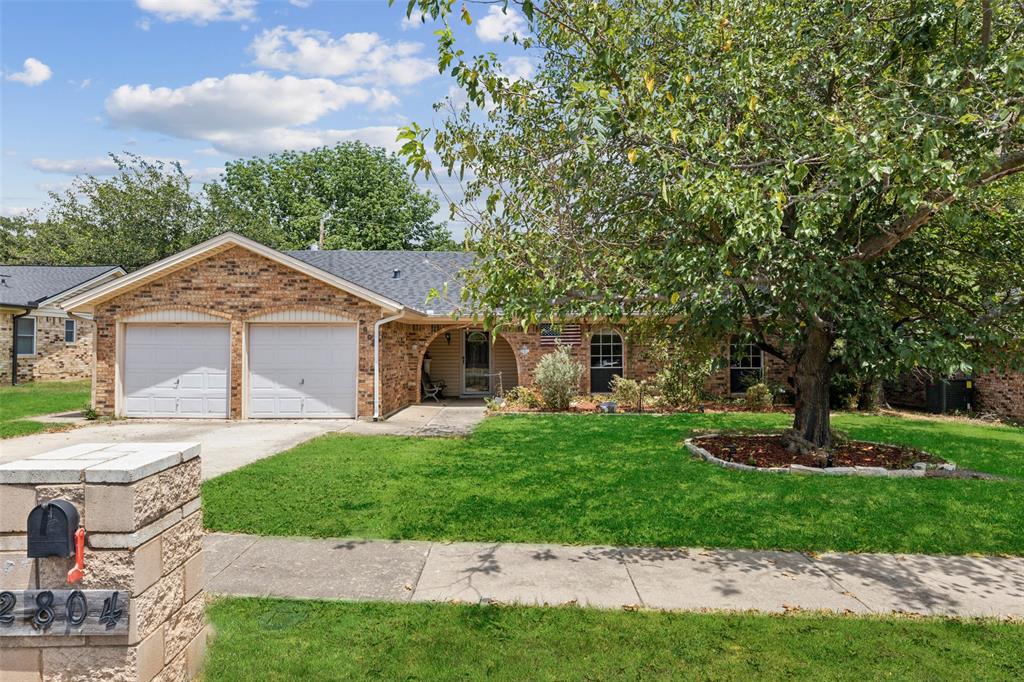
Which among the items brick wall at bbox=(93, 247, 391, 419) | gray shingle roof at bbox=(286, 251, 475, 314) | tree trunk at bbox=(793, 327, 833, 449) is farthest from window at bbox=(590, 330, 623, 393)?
tree trunk at bbox=(793, 327, 833, 449)

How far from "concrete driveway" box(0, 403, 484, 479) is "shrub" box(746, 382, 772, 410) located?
24.6 feet

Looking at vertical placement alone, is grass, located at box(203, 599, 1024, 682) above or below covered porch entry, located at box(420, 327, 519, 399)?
below

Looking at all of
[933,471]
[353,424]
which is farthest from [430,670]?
[353,424]

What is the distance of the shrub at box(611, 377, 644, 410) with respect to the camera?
54.4 feet

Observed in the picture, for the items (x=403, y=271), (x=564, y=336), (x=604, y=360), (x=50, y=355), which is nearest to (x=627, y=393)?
(x=604, y=360)

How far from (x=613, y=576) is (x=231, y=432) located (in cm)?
1014

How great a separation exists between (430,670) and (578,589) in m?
1.52

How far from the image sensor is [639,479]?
8.20 m

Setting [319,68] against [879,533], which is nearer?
[879,533]

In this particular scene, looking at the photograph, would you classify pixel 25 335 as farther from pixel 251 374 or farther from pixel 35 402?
pixel 251 374

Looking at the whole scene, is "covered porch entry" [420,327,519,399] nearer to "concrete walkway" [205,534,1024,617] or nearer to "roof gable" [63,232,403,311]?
"roof gable" [63,232,403,311]

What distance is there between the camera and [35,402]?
17344mm

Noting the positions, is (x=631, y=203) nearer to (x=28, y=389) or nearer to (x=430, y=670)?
(x=430, y=670)

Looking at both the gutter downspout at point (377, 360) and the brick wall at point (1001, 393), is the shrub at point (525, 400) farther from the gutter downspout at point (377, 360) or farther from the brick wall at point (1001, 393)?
the brick wall at point (1001, 393)
